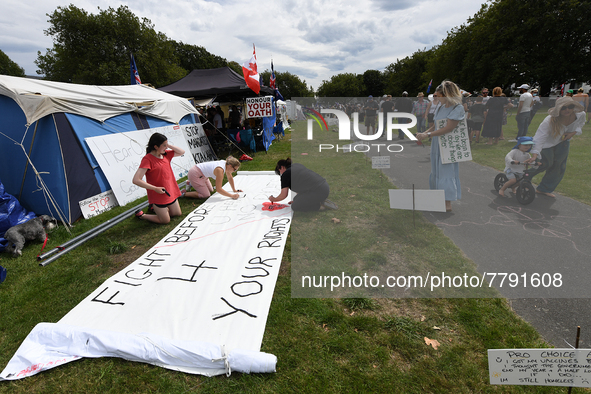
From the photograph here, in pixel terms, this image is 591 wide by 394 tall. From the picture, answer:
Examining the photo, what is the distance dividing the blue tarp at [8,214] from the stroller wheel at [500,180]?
7.19m

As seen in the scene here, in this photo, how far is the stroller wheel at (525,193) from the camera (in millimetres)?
3750

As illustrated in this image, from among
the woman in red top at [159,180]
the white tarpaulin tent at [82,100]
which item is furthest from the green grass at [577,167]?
the white tarpaulin tent at [82,100]

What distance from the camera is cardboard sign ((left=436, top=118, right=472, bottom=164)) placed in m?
3.72

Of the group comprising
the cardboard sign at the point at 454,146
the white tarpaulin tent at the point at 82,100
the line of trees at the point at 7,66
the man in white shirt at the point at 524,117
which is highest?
the line of trees at the point at 7,66

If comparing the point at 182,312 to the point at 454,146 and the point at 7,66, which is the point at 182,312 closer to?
the point at 454,146

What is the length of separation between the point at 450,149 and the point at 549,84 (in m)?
31.1

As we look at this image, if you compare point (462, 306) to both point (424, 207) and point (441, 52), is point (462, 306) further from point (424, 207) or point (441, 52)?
point (441, 52)

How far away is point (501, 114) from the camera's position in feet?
17.2

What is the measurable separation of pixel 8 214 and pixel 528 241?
7127 millimetres

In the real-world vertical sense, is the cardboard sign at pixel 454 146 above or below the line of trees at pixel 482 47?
below

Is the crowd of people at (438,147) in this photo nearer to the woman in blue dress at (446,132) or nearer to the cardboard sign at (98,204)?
the woman in blue dress at (446,132)

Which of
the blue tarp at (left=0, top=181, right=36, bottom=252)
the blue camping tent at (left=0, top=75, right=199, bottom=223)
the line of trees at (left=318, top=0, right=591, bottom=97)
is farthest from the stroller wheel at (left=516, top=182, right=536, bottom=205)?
the line of trees at (left=318, top=0, right=591, bottom=97)

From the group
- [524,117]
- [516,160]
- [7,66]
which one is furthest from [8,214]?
[7,66]

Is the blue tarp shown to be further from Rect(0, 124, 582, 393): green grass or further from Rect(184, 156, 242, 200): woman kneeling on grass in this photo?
Rect(184, 156, 242, 200): woman kneeling on grass
